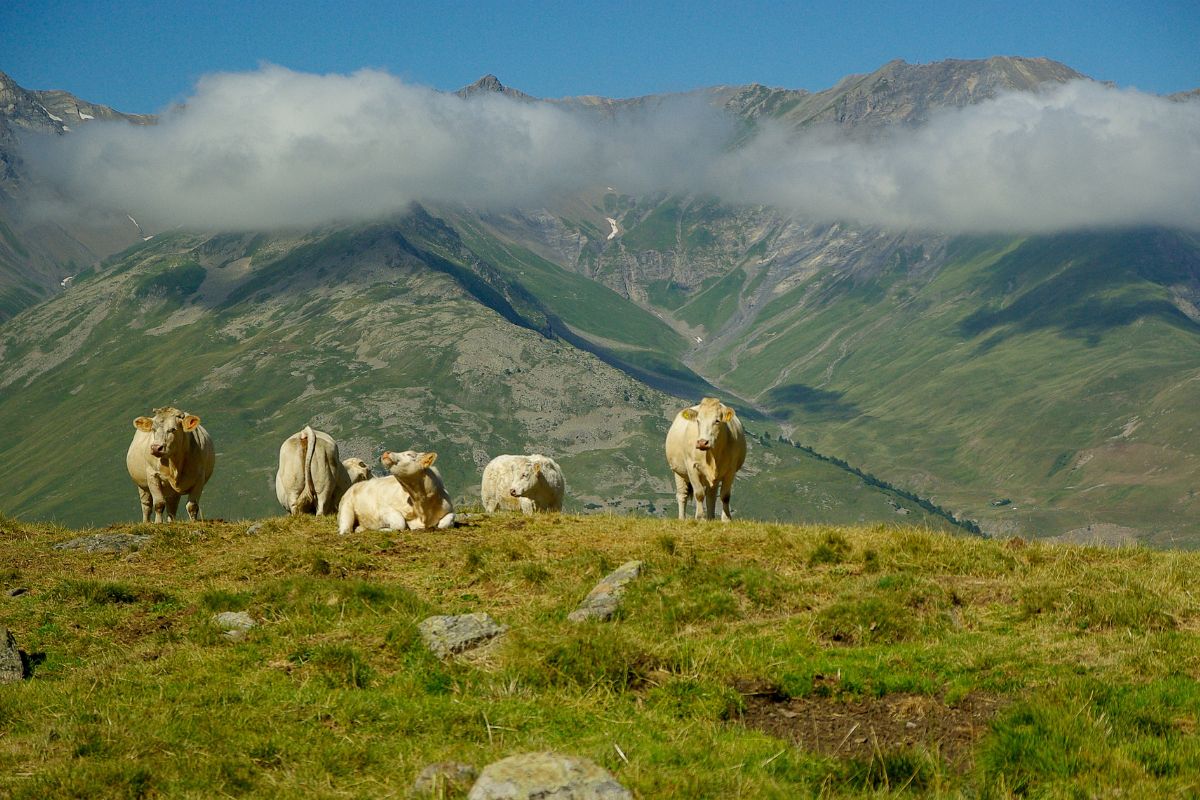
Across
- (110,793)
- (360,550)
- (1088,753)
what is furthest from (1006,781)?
(360,550)

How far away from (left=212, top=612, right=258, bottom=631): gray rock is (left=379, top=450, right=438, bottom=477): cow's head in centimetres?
865

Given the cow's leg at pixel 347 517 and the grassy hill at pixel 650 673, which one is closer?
the grassy hill at pixel 650 673

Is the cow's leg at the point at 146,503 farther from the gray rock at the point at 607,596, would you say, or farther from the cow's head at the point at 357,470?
the gray rock at the point at 607,596

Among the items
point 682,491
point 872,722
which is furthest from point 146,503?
point 872,722

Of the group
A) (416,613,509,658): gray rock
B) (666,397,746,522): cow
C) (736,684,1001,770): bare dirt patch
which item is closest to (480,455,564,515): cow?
(666,397,746,522): cow

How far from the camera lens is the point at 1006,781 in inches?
394

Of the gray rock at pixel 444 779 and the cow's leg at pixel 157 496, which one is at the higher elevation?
the cow's leg at pixel 157 496

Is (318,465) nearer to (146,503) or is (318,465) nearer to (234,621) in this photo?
(146,503)

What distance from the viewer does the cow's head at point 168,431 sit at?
101 ft

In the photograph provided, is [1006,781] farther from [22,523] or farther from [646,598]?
[22,523]

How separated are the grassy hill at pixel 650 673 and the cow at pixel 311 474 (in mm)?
11793

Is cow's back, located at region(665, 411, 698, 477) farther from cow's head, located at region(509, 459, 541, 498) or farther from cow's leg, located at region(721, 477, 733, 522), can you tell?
cow's head, located at region(509, 459, 541, 498)

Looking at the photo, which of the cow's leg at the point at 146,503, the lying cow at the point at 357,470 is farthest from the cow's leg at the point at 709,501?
the cow's leg at the point at 146,503

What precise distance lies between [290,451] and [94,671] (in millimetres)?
19629
